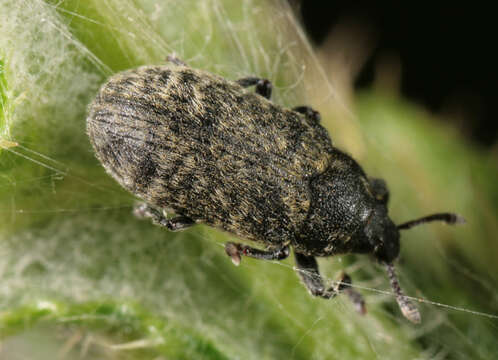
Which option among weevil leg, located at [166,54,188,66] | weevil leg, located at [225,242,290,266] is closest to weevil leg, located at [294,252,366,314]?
weevil leg, located at [225,242,290,266]

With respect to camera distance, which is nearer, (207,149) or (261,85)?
(207,149)

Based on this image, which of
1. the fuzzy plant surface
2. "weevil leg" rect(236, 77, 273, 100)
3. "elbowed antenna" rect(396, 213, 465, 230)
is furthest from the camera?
"elbowed antenna" rect(396, 213, 465, 230)

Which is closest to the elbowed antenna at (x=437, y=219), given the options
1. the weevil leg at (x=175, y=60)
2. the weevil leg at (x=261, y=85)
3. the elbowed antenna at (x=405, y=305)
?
the elbowed antenna at (x=405, y=305)

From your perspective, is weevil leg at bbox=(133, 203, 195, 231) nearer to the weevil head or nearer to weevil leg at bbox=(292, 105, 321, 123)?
weevil leg at bbox=(292, 105, 321, 123)

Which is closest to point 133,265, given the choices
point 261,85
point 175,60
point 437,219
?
point 175,60

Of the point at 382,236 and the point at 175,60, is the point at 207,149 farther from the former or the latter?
the point at 382,236

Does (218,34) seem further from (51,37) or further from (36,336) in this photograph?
(36,336)

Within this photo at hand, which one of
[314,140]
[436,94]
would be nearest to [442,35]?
[436,94]
